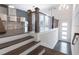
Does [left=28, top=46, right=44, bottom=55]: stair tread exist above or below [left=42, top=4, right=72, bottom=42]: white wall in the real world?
below

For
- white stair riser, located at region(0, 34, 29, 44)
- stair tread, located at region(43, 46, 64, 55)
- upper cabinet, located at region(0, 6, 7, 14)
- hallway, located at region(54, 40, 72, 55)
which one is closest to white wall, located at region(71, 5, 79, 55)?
hallway, located at region(54, 40, 72, 55)

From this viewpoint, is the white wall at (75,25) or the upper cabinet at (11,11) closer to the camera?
the upper cabinet at (11,11)

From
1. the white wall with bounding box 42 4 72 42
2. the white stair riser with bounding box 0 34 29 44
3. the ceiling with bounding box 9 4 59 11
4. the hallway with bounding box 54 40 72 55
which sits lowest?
the hallway with bounding box 54 40 72 55

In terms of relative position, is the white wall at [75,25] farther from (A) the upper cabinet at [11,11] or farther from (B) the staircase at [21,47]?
(A) the upper cabinet at [11,11]

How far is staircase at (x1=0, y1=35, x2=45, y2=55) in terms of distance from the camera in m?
1.28

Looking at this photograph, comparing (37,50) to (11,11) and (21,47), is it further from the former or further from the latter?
(11,11)

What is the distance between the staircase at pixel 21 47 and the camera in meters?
1.28

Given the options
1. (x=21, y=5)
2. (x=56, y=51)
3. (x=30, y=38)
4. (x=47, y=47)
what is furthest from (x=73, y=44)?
(x=21, y=5)

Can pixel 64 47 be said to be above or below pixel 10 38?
below

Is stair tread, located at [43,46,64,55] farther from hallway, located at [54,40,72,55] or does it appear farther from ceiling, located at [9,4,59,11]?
ceiling, located at [9,4,59,11]

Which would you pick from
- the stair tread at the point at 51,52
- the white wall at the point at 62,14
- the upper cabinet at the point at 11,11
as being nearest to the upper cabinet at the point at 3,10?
the upper cabinet at the point at 11,11

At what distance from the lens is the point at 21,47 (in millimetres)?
1381

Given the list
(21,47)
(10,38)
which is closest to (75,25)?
(21,47)

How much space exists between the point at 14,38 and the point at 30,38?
27 centimetres
